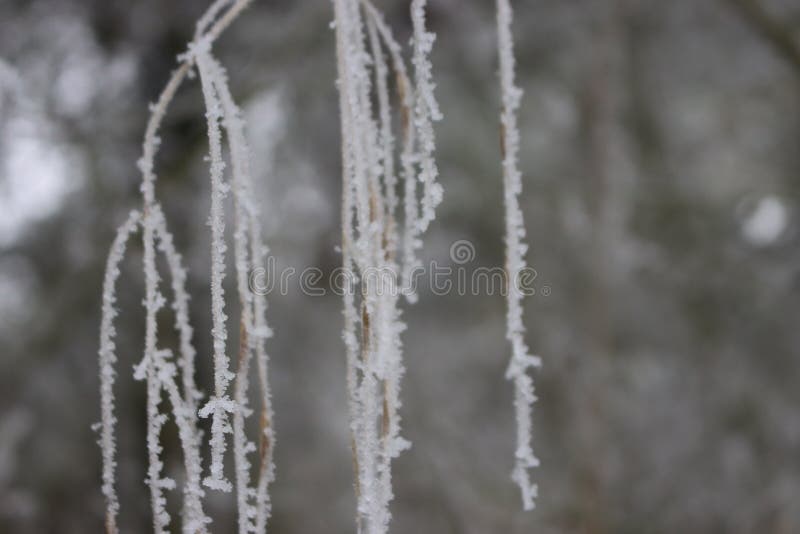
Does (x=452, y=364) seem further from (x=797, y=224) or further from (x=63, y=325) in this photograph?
(x=63, y=325)

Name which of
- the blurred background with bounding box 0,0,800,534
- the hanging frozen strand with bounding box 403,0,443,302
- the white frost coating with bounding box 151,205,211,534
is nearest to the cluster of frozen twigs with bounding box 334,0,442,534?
the hanging frozen strand with bounding box 403,0,443,302

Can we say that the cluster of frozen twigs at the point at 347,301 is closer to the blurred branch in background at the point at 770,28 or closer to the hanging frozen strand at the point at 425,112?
the hanging frozen strand at the point at 425,112

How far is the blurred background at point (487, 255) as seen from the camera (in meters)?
1.19

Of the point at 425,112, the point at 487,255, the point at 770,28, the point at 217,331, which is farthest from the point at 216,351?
the point at 487,255

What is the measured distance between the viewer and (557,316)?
5.11 ft

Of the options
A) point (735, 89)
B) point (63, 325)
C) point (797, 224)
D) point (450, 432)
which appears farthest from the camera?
point (735, 89)

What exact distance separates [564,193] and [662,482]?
661mm

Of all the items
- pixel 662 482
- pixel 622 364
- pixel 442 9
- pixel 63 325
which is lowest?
pixel 662 482

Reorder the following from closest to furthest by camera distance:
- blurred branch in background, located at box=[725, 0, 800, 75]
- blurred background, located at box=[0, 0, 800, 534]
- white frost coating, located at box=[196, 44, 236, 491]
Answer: white frost coating, located at box=[196, 44, 236, 491]
blurred branch in background, located at box=[725, 0, 800, 75]
blurred background, located at box=[0, 0, 800, 534]

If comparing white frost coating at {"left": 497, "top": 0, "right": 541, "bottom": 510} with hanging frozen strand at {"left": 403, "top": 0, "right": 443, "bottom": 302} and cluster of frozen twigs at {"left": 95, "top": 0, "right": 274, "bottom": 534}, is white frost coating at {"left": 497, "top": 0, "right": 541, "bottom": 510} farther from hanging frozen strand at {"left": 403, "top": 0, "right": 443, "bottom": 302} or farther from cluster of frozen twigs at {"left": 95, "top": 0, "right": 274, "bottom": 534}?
cluster of frozen twigs at {"left": 95, "top": 0, "right": 274, "bottom": 534}

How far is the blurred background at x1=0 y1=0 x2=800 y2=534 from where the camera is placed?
3.92 feet

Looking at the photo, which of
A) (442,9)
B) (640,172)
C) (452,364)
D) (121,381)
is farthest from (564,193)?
(121,381)

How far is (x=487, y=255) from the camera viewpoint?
1.56 m

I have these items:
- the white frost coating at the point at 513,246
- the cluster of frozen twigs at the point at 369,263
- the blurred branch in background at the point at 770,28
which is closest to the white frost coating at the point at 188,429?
the cluster of frozen twigs at the point at 369,263
